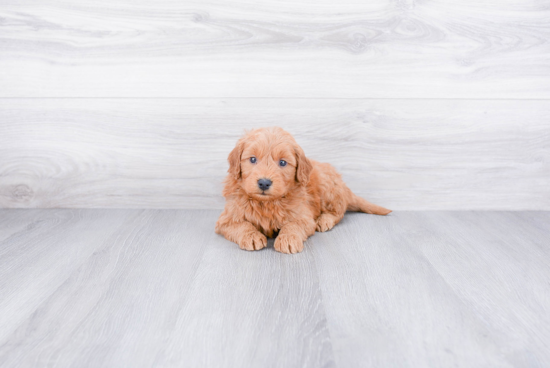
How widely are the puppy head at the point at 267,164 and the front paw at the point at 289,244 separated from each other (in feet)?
0.56

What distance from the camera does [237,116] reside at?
206cm

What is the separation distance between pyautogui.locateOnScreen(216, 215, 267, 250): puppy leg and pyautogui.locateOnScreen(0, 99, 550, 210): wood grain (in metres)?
0.44

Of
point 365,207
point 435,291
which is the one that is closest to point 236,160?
point 365,207

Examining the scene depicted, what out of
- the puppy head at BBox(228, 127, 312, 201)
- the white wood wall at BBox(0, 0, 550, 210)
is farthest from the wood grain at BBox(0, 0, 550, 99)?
the puppy head at BBox(228, 127, 312, 201)

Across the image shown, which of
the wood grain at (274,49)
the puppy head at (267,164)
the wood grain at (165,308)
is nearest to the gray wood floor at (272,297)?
the wood grain at (165,308)

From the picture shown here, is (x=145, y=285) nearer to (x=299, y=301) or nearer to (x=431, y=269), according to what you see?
(x=299, y=301)

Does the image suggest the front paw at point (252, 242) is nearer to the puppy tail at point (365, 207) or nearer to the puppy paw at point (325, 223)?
the puppy paw at point (325, 223)

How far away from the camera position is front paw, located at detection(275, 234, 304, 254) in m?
1.61

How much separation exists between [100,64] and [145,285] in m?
1.24

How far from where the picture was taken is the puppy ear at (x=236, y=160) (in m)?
1.65

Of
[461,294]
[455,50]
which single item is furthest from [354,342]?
[455,50]

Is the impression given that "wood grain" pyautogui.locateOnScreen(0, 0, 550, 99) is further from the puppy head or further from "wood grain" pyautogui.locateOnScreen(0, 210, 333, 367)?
"wood grain" pyautogui.locateOnScreen(0, 210, 333, 367)

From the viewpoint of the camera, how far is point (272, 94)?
205cm

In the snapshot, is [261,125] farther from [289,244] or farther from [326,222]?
[289,244]
